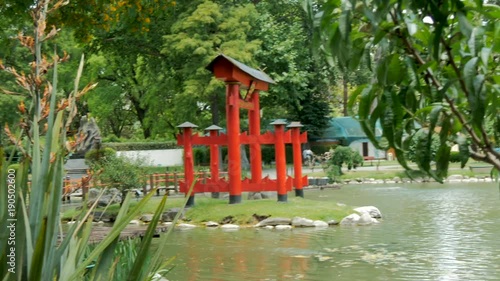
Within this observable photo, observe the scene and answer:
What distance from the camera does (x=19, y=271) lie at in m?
1.64

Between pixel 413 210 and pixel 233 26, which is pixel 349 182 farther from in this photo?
pixel 413 210

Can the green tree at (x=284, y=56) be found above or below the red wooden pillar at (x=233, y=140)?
above

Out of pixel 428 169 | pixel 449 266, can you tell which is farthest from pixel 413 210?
pixel 428 169

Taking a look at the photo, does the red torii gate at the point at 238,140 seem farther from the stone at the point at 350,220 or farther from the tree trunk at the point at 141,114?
the tree trunk at the point at 141,114

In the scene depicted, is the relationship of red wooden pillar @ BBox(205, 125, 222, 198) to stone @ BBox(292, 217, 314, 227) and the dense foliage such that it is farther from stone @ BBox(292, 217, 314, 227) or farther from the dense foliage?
the dense foliage

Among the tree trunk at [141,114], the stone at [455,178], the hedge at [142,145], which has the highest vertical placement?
the tree trunk at [141,114]

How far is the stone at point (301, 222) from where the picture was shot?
1261cm

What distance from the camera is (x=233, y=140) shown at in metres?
14.0

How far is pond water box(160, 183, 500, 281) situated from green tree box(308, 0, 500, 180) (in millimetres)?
4472

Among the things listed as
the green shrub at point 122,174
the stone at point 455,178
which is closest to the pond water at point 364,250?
the green shrub at point 122,174

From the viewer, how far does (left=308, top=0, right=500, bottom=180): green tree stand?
1.53 metres

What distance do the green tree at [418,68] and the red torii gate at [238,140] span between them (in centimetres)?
1205

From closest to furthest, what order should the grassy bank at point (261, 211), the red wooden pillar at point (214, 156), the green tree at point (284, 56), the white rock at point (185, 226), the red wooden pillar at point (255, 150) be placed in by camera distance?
the grassy bank at point (261, 211) < the white rock at point (185, 226) < the red wooden pillar at point (255, 150) < the red wooden pillar at point (214, 156) < the green tree at point (284, 56)

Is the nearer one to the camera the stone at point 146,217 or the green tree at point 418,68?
the green tree at point 418,68
